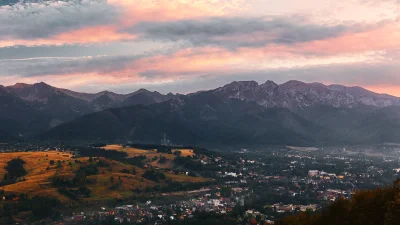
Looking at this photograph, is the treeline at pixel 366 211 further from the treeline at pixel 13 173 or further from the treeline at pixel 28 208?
the treeline at pixel 13 173

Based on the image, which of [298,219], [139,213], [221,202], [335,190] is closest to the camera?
[298,219]

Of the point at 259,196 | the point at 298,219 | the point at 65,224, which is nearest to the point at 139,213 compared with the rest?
the point at 65,224

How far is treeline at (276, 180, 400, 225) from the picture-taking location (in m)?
60.2

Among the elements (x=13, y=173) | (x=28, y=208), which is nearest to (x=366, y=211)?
(x=28, y=208)

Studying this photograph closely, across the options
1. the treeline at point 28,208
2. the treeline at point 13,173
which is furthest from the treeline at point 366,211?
the treeline at point 13,173

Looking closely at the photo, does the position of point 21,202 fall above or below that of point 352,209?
below

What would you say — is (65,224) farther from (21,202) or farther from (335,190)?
(335,190)

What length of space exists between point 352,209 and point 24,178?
14582 cm

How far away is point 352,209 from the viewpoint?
223 ft

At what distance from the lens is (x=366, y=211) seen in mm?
66125

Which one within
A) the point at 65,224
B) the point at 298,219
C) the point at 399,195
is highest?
the point at 399,195

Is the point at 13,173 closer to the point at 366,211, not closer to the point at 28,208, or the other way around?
the point at 28,208

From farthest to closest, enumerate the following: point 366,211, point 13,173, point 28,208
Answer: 1. point 13,173
2. point 28,208
3. point 366,211

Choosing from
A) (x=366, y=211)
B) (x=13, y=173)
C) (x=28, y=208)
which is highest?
(x=366, y=211)
